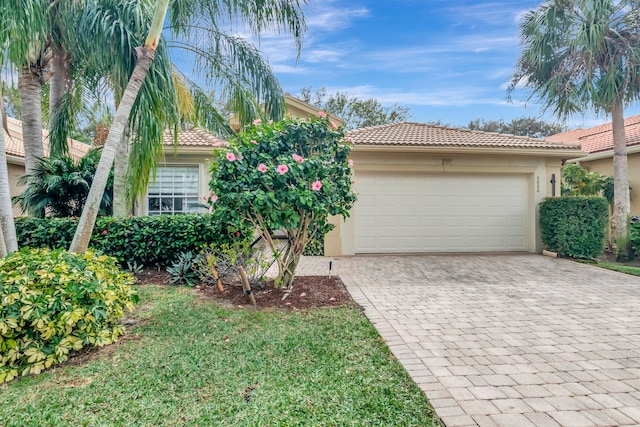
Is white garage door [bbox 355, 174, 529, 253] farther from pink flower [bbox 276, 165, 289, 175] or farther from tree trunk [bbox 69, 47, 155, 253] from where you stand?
tree trunk [bbox 69, 47, 155, 253]

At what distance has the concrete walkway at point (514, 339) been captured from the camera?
9.09ft

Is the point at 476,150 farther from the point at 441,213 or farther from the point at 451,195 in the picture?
the point at 441,213

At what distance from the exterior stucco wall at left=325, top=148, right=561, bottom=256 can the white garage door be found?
0.19m

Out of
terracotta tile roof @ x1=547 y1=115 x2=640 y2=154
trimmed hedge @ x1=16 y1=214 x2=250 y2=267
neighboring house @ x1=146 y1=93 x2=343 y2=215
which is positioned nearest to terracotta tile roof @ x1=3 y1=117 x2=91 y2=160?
neighboring house @ x1=146 y1=93 x2=343 y2=215

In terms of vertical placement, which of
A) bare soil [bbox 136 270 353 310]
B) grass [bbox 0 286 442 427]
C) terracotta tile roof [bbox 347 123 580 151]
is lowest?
grass [bbox 0 286 442 427]

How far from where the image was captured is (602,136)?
15.5 m

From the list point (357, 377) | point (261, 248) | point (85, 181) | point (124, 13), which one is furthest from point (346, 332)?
point (85, 181)

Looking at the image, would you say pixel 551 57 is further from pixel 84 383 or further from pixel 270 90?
pixel 84 383

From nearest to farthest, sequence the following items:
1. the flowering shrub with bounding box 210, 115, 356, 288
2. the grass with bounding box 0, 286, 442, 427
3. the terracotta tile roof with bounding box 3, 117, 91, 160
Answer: the grass with bounding box 0, 286, 442, 427, the flowering shrub with bounding box 210, 115, 356, 288, the terracotta tile roof with bounding box 3, 117, 91, 160

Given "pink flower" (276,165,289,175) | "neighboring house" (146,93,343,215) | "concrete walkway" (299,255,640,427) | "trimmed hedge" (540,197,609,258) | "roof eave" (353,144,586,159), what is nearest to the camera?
"concrete walkway" (299,255,640,427)

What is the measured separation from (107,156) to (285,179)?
2742 mm

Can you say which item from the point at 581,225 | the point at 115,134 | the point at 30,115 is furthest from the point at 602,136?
the point at 30,115

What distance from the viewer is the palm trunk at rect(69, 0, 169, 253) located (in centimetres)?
537

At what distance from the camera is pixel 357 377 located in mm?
3211
